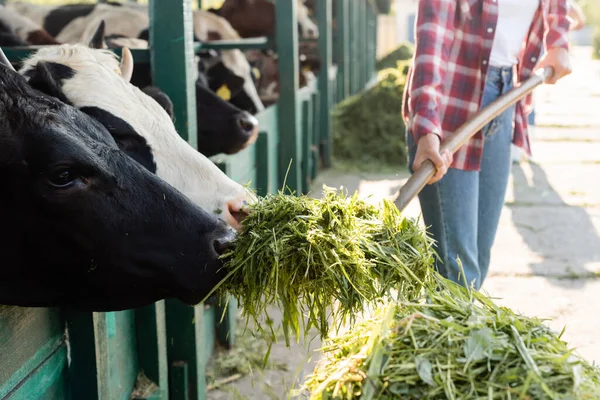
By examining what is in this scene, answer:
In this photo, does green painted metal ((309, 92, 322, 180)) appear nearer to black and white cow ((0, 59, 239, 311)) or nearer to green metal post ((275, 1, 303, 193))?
green metal post ((275, 1, 303, 193))

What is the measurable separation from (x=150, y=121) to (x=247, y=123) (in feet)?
5.66

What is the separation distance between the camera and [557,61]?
3160mm

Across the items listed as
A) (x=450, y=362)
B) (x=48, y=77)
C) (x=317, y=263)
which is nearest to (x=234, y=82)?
(x=48, y=77)

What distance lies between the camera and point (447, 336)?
4.66ft

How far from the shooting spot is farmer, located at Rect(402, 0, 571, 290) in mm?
2764

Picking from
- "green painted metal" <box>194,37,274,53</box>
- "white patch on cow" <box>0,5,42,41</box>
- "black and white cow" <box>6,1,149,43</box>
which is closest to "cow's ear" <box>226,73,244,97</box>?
"green painted metal" <box>194,37,274,53</box>

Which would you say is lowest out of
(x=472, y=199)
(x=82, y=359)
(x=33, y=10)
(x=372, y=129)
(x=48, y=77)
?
(x=372, y=129)

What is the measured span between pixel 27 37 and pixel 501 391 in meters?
4.65

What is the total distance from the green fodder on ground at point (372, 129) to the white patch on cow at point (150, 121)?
21.2ft

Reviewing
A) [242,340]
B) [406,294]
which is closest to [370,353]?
[406,294]

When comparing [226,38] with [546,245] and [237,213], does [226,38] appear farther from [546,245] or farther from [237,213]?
[237,213]

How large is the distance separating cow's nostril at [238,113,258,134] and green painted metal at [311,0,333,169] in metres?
4.28

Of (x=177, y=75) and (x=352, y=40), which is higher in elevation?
(x=177, y=75)

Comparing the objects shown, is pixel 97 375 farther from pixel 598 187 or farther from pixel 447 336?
pixel 598 187
